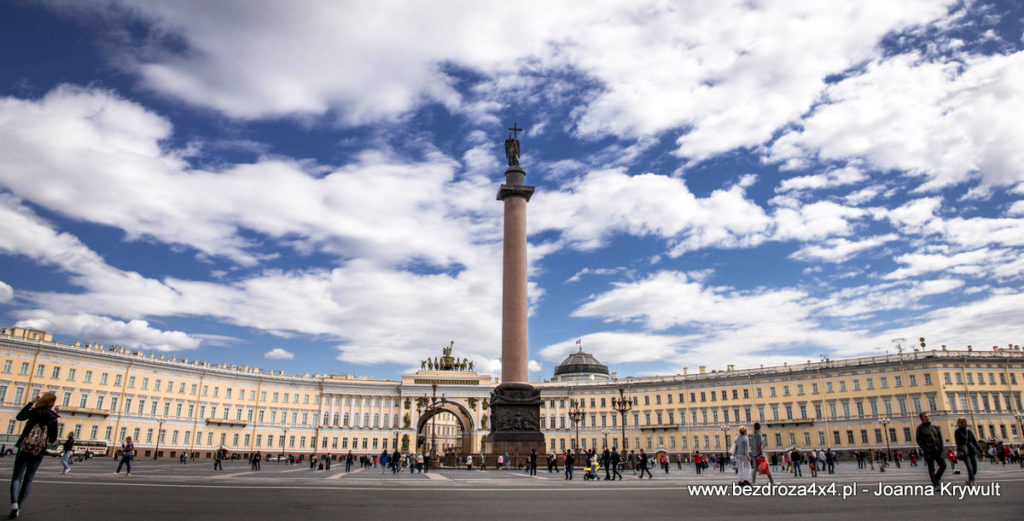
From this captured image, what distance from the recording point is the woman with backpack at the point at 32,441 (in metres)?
8.90

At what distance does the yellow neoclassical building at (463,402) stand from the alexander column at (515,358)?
1424cm

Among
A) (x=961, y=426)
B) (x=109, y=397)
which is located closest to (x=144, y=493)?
(x=961, y=426)

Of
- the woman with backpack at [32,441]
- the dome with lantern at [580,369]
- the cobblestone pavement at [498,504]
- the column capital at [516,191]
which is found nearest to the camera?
the woman with backpack at [32,441]

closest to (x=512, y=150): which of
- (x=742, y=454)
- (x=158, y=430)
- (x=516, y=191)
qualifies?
(x=516, y=191)

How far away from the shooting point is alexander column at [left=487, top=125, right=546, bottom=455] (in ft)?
136

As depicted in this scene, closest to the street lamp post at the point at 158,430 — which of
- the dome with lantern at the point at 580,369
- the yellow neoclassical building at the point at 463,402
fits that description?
the yellow neoclassical building at the point at 463,402

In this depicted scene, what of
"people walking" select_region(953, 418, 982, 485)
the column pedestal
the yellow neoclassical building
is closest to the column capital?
the column pedestal

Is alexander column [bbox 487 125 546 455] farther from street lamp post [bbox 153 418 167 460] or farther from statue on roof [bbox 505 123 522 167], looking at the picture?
street lamp post [bbox 153 418 167 460]

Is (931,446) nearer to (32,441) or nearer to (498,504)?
(498,504)

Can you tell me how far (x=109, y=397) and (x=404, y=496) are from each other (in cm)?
8260

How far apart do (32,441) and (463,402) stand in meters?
101

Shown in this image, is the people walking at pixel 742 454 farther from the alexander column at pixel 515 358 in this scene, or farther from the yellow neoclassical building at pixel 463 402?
the yellow neoclassical building at pixel 463 402

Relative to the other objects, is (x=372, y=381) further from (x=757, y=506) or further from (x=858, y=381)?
(x=757, y=506)

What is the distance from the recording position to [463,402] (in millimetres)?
107750
